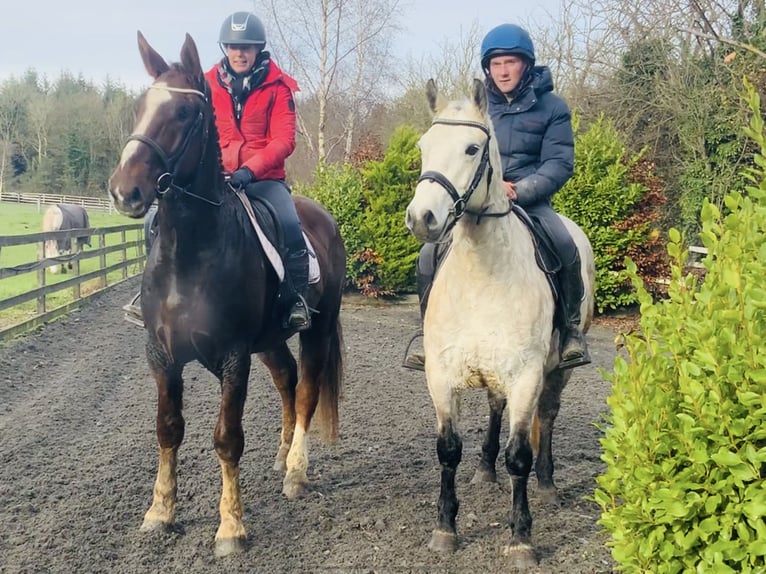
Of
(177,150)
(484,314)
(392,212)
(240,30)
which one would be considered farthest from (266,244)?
(392,212)

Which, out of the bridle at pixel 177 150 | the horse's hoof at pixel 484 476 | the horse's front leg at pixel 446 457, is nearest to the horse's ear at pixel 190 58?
the bridle at pixel 177 150

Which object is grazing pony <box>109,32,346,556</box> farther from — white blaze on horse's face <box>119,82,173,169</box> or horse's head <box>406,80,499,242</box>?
horse's head <box>406,80,499,242</box>

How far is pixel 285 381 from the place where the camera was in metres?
5.24

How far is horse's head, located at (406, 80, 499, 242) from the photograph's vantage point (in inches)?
116

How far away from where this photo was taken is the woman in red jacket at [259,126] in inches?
173

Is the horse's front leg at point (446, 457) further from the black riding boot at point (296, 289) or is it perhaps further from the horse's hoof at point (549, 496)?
the black riding boot at point (296, 289)

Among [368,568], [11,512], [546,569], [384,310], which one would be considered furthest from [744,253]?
[384,310]

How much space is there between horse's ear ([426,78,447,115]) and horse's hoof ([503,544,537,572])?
7.95 ft

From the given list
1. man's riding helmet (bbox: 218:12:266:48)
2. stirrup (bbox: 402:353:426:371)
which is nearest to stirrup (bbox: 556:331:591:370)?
stirrup (bbox: 402:353:426:371)

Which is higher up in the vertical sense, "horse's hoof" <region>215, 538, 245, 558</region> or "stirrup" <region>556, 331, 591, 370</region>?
"stirrup" <region>556, 331, 591, 370</region>

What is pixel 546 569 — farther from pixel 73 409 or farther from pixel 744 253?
pixel 73 409

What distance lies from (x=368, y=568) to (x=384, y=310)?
410 inches

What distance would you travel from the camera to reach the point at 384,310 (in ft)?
45.8

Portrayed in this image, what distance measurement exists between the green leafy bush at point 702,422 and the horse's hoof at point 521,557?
4.68ft
